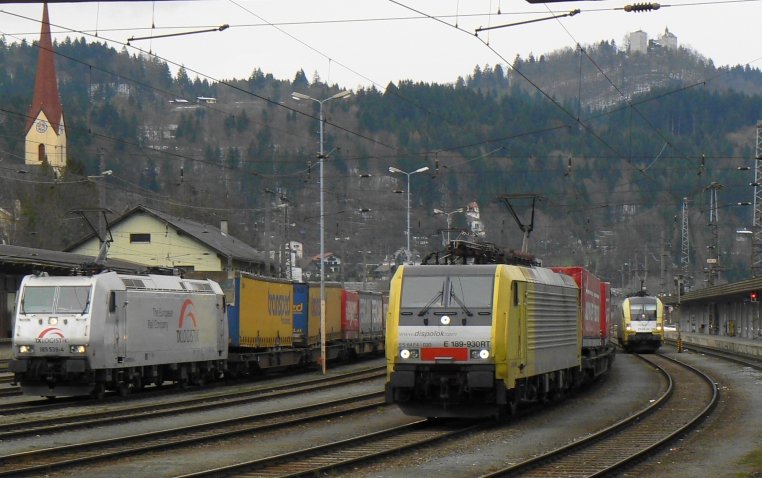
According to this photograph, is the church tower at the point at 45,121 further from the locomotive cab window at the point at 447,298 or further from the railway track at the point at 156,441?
the locomotive cab window at the point at 447,298

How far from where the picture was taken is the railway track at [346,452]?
1381cm

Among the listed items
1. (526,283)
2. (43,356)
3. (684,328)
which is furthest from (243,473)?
(684,328)

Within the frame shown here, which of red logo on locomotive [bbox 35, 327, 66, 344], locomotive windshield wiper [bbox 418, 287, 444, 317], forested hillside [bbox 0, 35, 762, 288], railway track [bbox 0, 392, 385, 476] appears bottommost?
railway track [bbox 0, 392, 385, 476]

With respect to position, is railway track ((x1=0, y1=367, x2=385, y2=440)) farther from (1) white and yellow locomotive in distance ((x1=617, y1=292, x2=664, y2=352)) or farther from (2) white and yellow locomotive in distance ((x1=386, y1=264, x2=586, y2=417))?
(1) white and yellow locomotive in distance ((x1=617, y1=292, x2=664, y2=352))

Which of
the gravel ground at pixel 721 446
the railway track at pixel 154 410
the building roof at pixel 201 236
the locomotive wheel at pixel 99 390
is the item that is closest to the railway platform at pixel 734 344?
the gravel ground at pixel 721 446

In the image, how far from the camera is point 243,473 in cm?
1382

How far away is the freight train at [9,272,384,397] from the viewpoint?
81.5 feet

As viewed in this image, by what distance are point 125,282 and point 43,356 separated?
9.34ft

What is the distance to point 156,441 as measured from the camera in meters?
17.3

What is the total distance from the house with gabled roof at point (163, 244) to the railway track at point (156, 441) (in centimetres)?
5022

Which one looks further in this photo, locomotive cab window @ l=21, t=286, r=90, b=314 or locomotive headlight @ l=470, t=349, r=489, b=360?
locomotive cab window @ l=21, t=286, r=90, b=314

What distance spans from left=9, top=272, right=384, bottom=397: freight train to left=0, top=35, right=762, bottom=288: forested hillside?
8.05 m

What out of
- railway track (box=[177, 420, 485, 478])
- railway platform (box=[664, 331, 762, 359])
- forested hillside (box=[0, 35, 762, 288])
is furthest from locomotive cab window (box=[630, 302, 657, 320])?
railway track (box=[177, 420, 485, 478])

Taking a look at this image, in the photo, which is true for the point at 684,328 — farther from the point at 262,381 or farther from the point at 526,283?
the point at 526,283
